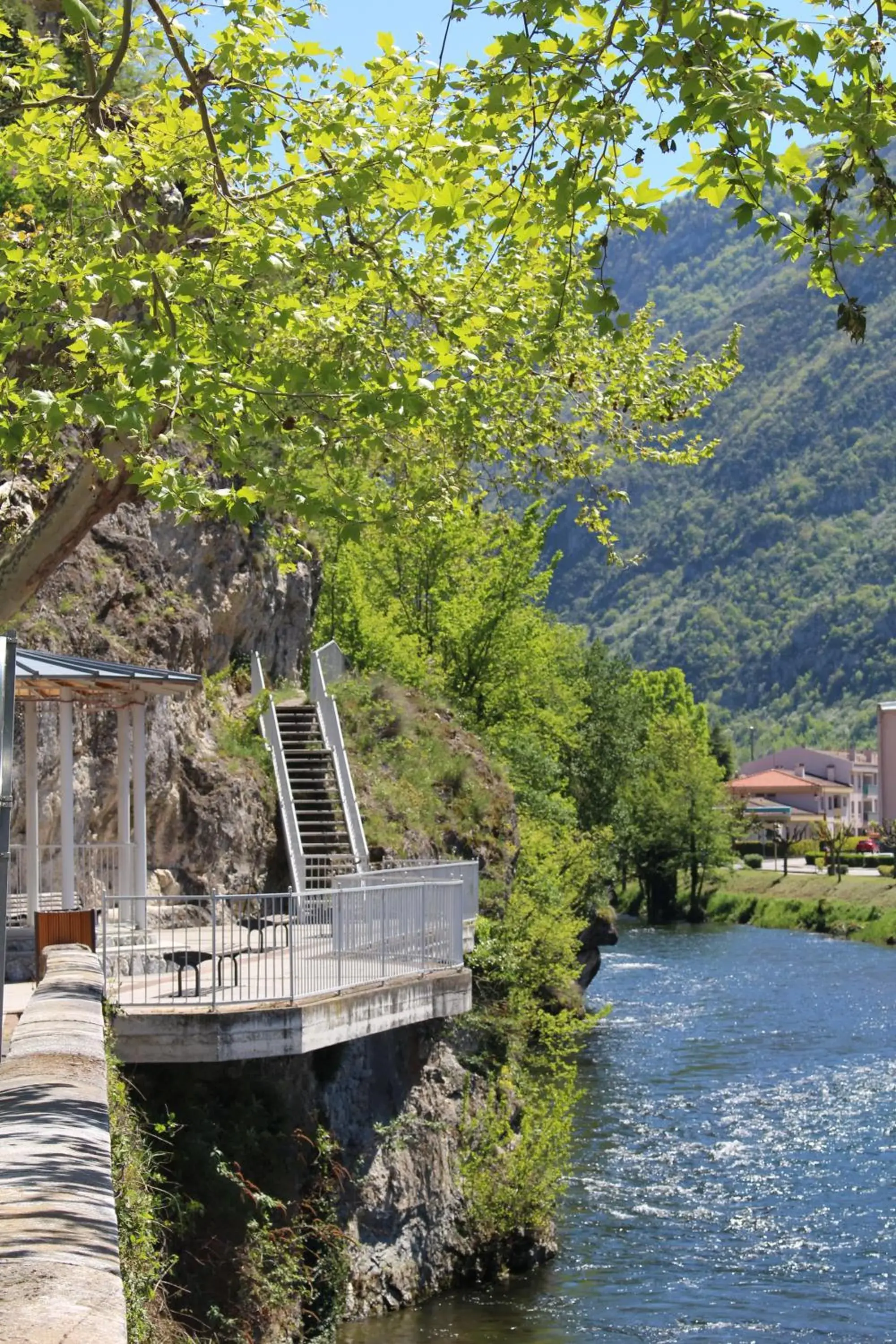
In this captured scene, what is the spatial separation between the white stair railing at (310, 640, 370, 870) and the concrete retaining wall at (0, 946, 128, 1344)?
44.2 ft

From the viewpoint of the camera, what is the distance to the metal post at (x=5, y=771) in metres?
8.27

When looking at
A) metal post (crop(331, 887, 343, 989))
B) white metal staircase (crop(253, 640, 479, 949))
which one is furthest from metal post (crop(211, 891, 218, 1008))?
white metal staircase (crop(253, 640, 479, 949))

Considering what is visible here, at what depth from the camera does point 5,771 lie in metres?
8.31

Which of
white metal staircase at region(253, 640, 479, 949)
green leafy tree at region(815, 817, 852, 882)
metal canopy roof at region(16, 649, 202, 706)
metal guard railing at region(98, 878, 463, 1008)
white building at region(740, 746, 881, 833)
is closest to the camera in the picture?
metal guard railing at region(98, 878, 463, 1008)

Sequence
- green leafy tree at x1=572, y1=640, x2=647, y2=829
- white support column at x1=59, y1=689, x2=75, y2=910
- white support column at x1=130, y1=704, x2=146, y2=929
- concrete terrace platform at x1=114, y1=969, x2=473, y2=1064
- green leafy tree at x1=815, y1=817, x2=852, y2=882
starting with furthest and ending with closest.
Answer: green leafy tree at x1=815, y1=817, x2=852, y2=882 → green leafy tree at x1=572, y1=640, x2=647, y2=829 → white support column at x1=130, y1=704, x2=146, y2=929 → white support column at x1=59, y1=689, x2=75, y2=910 → concrete terrace platform at x1=114, y1=969, x2=473, y2=1064

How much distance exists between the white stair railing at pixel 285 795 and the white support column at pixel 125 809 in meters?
4.53

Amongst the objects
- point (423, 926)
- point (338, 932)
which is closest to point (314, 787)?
point (423, 926)

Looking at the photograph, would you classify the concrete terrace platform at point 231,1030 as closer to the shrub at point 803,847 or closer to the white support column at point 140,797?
the white support column at point 140,797

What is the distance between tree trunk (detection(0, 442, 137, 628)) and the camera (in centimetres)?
1222

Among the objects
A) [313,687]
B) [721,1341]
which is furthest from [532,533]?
[721,1341]

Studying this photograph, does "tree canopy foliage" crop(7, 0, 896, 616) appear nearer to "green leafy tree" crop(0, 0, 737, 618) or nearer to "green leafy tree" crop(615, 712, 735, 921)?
"green leafy tree" crop(0, 0, 737, 618)

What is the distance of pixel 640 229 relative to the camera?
30.8ft

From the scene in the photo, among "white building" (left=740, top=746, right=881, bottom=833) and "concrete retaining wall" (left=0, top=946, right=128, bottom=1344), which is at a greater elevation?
"white building" (left=740, top=746, right=881, bottom=833)

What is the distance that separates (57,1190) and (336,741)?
20.1 m
